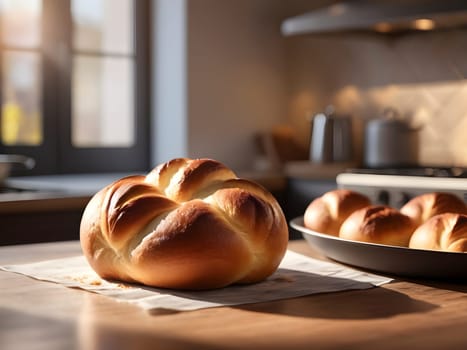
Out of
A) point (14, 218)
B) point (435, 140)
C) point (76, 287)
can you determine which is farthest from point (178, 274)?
point (435, 140)

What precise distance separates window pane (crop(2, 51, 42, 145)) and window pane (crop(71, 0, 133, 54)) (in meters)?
0.23

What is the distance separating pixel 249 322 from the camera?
646 millimetres

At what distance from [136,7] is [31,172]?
0.86 meters

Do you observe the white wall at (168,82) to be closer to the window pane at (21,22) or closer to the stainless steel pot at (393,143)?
the window pane at (21,22)

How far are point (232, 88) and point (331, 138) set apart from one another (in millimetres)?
537

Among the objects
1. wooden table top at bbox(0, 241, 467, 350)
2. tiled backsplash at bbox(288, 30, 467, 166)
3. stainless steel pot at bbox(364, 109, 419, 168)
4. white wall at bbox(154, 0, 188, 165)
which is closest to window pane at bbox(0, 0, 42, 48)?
white wall at bbox(154, 0, 188, 165)

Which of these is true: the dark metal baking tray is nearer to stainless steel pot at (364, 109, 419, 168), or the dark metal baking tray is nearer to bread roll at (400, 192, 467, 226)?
bread roll at (400, 192, 467, 226)

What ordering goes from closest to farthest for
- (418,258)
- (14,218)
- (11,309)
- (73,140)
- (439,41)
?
(11,309)
(418,258)
(14,218)
(439,41)
(73,140)

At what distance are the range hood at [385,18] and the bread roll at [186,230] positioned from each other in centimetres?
180

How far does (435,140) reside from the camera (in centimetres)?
290

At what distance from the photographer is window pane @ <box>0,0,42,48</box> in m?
2.86

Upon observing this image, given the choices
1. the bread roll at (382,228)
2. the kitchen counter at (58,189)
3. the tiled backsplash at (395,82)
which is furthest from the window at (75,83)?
the bread roll at (382,228)

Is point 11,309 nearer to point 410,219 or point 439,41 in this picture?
point 410,219

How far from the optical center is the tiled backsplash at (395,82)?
2834 millimetres
